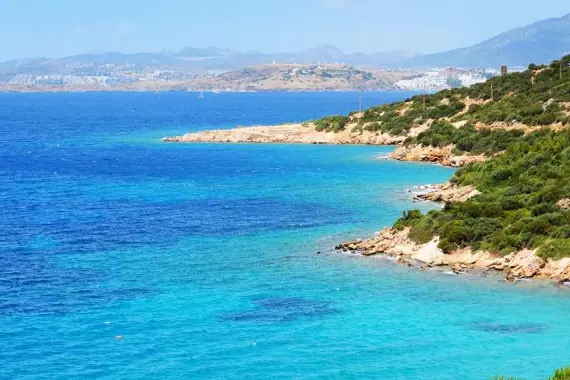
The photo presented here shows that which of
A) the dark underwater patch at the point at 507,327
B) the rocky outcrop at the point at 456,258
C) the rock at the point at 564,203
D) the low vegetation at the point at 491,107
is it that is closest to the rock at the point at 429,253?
the rocky outcrop at the point at 456,258

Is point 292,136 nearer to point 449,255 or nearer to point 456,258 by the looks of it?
Answer: point 449,255

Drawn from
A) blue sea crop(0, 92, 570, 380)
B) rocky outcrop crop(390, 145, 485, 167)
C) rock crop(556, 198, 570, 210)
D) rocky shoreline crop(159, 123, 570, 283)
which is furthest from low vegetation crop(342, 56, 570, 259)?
blue sea crop(0, 92, 570, 380)

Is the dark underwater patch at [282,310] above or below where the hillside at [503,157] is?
below

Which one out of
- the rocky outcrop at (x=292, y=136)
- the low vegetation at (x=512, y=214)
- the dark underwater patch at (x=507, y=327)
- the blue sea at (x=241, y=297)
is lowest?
the rocky outcrop at (x=292, y=136)

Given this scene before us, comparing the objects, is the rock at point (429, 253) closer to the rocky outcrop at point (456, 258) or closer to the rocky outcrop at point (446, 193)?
the rocky outcrop at point (456, 258)

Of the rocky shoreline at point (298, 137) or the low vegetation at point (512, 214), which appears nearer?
the low vegetation at point (512, 214)

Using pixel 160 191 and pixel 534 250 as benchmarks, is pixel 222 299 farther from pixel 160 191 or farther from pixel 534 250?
pixel 160 191

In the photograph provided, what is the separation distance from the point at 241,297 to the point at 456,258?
11605 mm

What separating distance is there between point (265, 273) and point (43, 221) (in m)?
19.9

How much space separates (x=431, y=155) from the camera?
90562 mm

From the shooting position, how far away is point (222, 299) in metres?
39.2

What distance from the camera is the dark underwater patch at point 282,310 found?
36.3 metres

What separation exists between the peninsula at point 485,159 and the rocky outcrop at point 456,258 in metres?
0.05

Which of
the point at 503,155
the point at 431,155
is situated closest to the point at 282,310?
the point at 503,155
